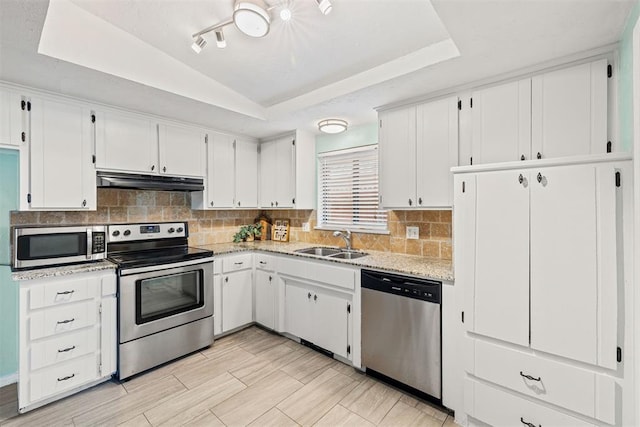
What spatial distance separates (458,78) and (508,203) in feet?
3.27

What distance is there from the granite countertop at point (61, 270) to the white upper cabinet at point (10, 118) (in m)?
0.94

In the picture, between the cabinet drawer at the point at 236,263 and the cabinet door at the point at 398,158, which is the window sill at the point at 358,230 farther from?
the cabinet drawer at the point at 236,263

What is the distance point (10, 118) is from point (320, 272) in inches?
104

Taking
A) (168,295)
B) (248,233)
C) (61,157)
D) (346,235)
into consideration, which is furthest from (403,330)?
(61,157)

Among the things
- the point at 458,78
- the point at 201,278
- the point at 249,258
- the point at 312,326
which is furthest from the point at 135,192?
the point at 458,78

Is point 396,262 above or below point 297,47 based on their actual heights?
below

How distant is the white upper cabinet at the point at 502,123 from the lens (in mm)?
1909

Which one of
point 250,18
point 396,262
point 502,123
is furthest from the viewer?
point 396,262

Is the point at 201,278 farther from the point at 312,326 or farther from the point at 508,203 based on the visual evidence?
the point at 508,203

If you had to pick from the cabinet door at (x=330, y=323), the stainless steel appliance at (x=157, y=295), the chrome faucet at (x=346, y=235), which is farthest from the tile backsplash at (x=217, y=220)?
the cabinet door at (x=330, y=323)

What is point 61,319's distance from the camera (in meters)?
2.07

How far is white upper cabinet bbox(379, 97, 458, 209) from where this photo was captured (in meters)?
2.26

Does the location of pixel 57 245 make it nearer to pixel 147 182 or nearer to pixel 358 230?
pixel 147 182

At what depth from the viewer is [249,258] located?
329cm
